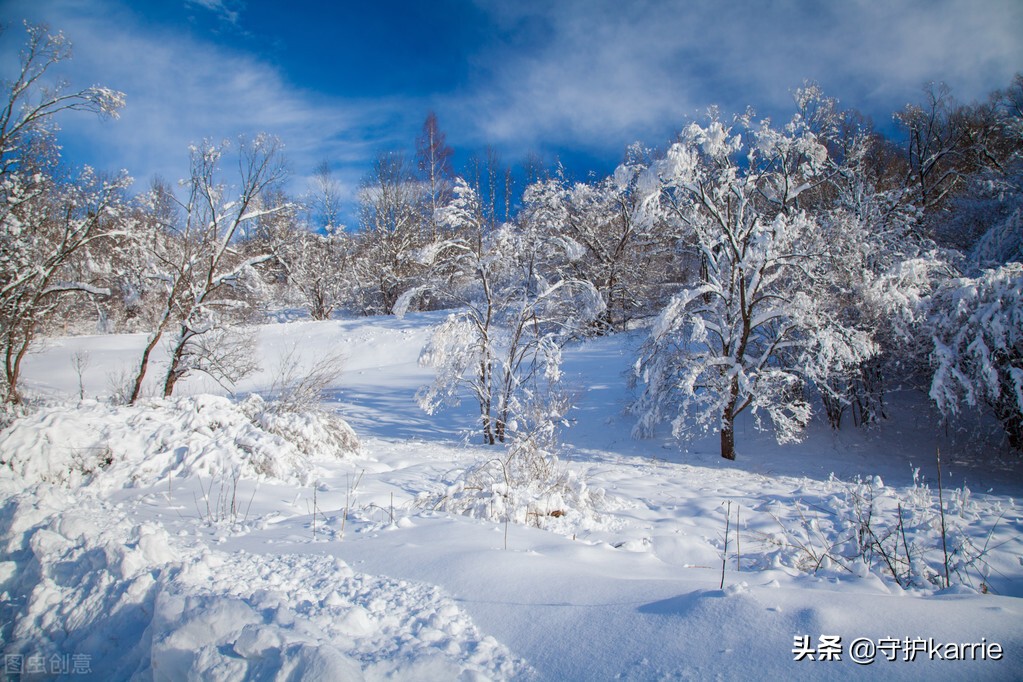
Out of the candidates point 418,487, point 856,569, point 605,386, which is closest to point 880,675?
point 856,569

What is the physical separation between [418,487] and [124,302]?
2764 centimetres

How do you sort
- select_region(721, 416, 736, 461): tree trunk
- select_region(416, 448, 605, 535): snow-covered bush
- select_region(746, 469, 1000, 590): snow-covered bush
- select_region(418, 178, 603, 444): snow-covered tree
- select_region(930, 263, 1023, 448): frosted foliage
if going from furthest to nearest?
select_region(418, 178, 603, 444): snow-covered tree < select_region(721, 416, 736, 461): tree trunk < select_region(930, 263, 1023, 448): frosted foliage < select_region(416, 448, 605, 535): snow-covered bush < select_region(746, 469, 1000, 590): snow-covered bush

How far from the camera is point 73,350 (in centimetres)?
1992

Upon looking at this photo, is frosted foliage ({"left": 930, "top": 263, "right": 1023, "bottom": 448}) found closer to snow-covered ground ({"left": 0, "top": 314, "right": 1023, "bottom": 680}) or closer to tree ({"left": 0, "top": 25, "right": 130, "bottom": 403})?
snow-covered ground ({"left": 0, "top": 314, "right": 1023, "bottom": 680})

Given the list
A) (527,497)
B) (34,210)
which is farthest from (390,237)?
(527,497)

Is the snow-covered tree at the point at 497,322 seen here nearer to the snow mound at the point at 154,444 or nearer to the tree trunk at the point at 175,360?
the snow mound at the point at 154,444

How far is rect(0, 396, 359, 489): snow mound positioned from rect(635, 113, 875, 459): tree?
771cm

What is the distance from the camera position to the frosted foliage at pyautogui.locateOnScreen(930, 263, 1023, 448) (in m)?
8.95

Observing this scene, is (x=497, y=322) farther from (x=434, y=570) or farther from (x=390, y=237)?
(x=390, y=237)

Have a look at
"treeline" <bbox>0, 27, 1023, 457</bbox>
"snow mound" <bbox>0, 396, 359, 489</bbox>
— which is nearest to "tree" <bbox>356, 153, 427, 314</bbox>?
"treeline" <bbox>0, 27, 1023, 457</bbox>

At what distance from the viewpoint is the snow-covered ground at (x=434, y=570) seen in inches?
80.7

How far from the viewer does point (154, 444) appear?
22.4ft

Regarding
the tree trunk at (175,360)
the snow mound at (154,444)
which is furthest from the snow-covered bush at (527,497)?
the tree trunk at (175,360)

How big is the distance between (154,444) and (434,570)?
6.01 meters
